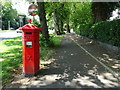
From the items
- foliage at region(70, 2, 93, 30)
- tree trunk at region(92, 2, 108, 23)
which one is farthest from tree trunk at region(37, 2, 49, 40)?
foliage at region(70, 2, 93, 30)

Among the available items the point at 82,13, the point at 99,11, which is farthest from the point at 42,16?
the point at 82,13

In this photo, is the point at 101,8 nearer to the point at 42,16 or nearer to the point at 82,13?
the point at 42,16

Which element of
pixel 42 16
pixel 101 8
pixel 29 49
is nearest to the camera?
pixel 29 49

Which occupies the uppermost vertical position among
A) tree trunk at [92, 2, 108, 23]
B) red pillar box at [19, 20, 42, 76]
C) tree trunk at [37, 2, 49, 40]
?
tree trunk at [92, 2, 108, 23]

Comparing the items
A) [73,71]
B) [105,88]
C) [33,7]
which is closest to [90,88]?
[105,88]

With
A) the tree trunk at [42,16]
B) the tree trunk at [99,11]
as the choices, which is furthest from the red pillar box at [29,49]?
the tree trunk at [99,11]

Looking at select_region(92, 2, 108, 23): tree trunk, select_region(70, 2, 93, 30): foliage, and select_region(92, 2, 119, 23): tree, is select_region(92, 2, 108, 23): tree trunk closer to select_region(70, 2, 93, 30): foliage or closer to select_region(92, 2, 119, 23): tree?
select_region(92, 2, 119, 23): tree

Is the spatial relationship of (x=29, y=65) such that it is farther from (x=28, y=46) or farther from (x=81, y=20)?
(x=81, y=20)

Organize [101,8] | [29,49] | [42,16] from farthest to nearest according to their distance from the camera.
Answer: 1. [101,8]
2. [42,16]
3. [29,49]

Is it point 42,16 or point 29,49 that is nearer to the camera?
point 29,49

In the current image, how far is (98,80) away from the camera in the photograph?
537 cm

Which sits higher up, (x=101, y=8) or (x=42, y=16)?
(x=101, y=8)

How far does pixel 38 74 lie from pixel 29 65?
0.54m

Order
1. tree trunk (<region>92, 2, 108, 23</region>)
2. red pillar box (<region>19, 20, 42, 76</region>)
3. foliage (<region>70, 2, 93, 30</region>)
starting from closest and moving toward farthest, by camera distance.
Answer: red pillar box (<region>19, 20, 42, 76</region>)
tree trunk (<region>92, 2, 108, 23</region>)
foliage (<region>70, 2, 93, 30</region>)
